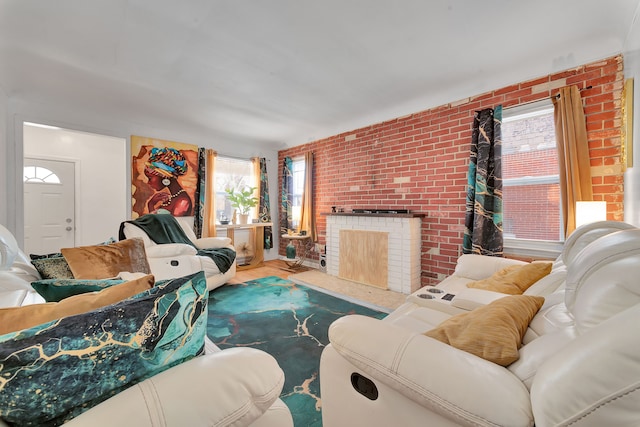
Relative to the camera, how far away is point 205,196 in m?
4.45

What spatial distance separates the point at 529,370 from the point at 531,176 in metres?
2.60

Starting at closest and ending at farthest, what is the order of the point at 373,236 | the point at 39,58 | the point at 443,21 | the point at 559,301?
the point at 559,301 < the point at 443,21 < the point at 39,58 < the point at 373,236

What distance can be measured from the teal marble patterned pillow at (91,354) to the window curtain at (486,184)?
2.87 m

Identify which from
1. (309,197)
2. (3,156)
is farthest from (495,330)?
(3,156)

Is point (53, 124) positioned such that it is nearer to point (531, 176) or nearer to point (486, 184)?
point (486, 184)

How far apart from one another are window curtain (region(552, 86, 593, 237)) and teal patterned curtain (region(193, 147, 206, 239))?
180 inches

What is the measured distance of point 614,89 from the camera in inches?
84.7

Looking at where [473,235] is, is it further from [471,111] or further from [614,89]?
[614,89]

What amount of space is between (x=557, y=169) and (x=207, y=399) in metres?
3.24

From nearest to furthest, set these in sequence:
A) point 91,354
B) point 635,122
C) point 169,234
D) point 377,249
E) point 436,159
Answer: point 91,354 → point 635,122 → point 436,159 → point 169,234 → point 377,249

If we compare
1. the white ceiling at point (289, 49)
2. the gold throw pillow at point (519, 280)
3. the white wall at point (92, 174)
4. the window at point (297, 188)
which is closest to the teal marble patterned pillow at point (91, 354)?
the gold throw pillow at point (519, 280)

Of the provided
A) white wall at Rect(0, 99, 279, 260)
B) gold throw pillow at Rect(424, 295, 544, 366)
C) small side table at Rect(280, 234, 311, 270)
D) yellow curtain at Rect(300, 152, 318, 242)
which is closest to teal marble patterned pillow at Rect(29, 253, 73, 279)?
white wall at Rect(0, 99, 279, 260)

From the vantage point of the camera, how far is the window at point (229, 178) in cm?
488

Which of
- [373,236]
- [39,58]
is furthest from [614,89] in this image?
[39,58]
